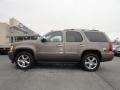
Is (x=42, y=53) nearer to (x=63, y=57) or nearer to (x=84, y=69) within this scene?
(x=63, y=57)

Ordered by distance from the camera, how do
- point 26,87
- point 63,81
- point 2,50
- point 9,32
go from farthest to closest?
point 9,32, point 2,50, point 63,81, point 26,87

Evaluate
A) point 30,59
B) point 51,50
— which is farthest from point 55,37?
point 30,59

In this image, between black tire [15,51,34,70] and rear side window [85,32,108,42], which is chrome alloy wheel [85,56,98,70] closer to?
rear side window [85,32,108,42]

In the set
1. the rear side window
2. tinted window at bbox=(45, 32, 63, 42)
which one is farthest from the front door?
the rear side window

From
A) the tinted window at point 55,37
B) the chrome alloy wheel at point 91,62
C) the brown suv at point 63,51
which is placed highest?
the tinted window at point 55,37

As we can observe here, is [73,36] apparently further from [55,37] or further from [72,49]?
[55,37]

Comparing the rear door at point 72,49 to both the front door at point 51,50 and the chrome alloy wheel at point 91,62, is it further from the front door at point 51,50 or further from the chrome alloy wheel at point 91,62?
the chrome alloy wheel at point 91,62

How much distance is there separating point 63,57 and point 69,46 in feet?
1.95

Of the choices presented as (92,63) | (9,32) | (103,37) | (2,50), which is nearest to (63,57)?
(92,63)

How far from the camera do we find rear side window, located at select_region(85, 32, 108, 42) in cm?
1025

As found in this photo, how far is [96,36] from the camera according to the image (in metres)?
10.4

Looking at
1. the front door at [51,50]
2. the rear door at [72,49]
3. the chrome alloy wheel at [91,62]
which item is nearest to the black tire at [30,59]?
the front door at [51,50]

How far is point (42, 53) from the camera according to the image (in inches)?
397

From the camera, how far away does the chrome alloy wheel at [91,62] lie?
10078 mm
